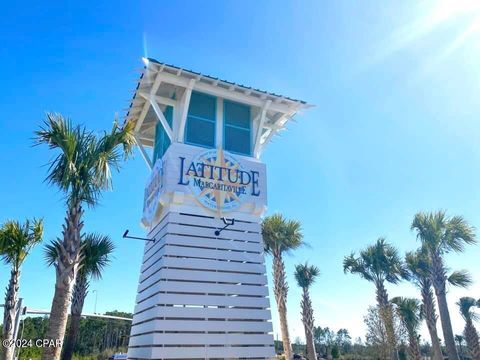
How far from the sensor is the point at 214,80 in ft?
43.6

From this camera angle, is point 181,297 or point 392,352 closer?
point 181,297

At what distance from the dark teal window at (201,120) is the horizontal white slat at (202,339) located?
6.22m

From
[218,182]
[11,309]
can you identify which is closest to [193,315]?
[218,182]

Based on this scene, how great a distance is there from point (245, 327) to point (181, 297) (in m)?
2.06

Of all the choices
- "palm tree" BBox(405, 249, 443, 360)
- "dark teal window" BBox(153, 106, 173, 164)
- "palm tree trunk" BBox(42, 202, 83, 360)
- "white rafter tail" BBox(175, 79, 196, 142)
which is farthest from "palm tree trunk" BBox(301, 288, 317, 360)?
"palm tree trunk" BBox(42, 202, 83, 360)

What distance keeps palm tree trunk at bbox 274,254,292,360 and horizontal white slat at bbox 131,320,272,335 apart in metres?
7.43

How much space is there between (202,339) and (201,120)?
7.30 m

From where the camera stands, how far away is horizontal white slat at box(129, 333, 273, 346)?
9711mm

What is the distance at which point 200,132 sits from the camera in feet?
43.6

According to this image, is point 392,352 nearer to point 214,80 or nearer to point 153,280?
point 153,280

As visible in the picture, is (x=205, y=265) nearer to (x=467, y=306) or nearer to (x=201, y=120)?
(x=201, y=120)

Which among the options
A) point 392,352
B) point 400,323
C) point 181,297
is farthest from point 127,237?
point 400,323

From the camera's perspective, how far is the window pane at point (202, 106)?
1347cm

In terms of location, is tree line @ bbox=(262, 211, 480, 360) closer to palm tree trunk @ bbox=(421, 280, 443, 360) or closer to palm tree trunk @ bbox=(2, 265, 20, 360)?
palm tree trunk @ bbox=(421, 280, 443, 360)
